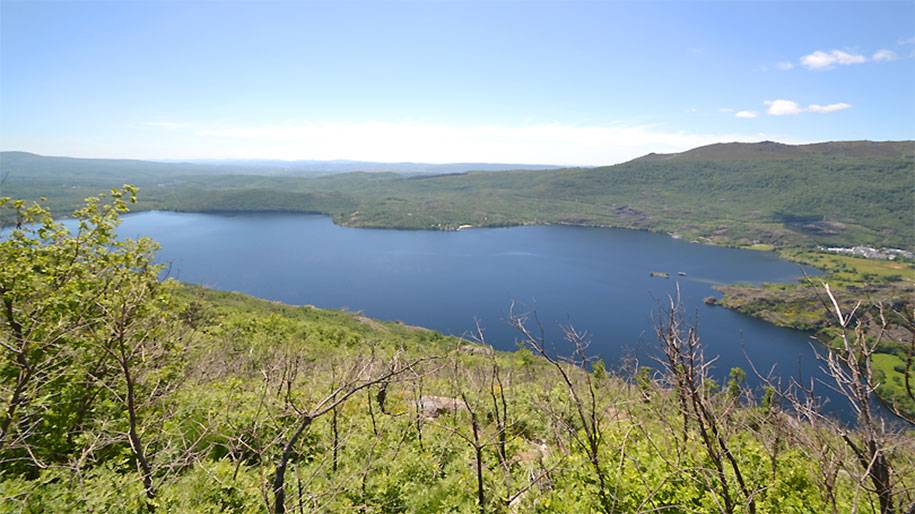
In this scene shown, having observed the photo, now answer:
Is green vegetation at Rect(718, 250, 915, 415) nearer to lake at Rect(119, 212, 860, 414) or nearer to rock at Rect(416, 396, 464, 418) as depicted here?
lake at Rect(119, 212, 860, 414)

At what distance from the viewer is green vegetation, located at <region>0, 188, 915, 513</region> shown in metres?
4.32

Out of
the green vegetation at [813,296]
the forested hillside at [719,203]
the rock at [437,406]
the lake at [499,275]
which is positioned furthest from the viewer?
the forested hillside at [719,203]

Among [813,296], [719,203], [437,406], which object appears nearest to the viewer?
[437,406]

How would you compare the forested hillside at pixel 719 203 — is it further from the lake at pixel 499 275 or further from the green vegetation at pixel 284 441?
the green vegetation at pixel 284 441

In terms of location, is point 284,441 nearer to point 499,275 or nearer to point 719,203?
point 499,275

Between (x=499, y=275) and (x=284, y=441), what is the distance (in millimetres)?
76798

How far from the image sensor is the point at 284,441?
755 centimetres

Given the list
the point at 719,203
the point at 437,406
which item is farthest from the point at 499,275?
the point at 719,203

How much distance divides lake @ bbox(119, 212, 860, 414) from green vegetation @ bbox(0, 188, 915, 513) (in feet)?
99.3

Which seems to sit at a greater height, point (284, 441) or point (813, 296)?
point (284, 441)

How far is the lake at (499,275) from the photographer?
5653 cm

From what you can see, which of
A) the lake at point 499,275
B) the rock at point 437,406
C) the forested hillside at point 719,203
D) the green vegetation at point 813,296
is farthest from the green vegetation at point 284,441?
the forested hillside at point 719,203

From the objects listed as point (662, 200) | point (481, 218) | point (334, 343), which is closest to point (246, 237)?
point (481, 218)

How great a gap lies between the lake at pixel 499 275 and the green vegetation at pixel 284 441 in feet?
99.3
